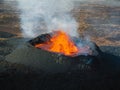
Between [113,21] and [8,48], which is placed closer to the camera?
[8,48]

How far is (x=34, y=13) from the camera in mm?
46500

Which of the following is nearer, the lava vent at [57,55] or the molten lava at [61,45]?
the lava vent at [57,55]

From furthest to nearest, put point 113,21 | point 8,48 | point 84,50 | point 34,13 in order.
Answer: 1. point 34,13
2. point 113,21
3. point 8,48
4. point 84,50

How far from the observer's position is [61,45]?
17.6 meters

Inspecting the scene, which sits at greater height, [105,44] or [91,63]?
[91,63]

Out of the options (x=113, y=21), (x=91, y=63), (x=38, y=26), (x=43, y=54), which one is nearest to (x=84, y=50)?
(x=91, y=63)

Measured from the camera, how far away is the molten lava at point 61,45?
1738 cm

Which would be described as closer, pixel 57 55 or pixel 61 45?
pixel 57 55

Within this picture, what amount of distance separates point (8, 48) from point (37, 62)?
7.88 m

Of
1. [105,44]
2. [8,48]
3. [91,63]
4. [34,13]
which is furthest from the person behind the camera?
[34,13]

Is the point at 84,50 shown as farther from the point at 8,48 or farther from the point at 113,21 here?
the point at 113,21

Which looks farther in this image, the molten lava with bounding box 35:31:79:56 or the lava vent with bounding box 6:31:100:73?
the molten lava with bounding box 35:31:79:56

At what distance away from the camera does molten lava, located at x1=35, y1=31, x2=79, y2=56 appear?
57.0 feet

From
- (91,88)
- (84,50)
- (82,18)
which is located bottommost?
(82,18)
